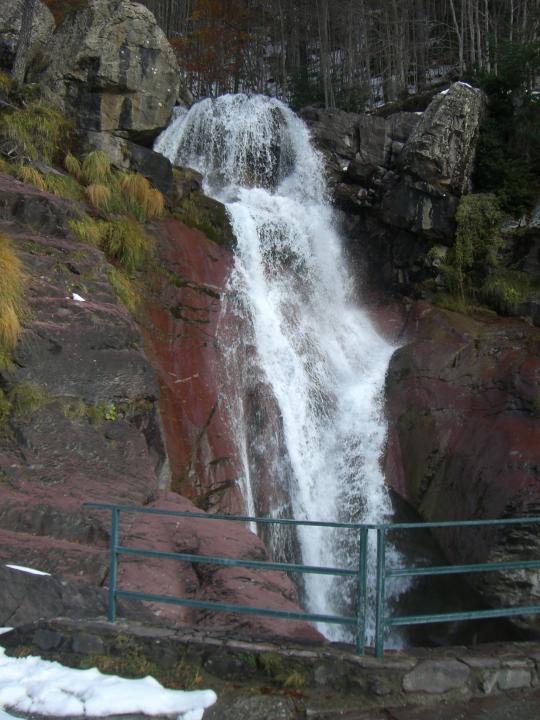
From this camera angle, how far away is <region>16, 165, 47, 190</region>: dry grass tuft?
1143cm

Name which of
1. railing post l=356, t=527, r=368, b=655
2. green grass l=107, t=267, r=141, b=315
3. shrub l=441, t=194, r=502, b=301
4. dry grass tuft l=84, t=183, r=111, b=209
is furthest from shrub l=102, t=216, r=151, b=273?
railing post l=356, t=527, r=368, b=655

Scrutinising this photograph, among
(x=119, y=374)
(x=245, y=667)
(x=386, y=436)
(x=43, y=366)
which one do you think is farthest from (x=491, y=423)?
(x=245, y=667)

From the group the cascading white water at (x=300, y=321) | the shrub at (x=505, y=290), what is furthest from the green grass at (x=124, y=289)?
the shrub at (x=505, y=290)

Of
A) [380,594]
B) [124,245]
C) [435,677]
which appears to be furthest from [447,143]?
[435,677]

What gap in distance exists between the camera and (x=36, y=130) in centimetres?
1332

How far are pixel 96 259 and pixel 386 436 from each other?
252 inches

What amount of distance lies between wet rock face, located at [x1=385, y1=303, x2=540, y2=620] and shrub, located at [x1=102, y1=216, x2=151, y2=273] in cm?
569

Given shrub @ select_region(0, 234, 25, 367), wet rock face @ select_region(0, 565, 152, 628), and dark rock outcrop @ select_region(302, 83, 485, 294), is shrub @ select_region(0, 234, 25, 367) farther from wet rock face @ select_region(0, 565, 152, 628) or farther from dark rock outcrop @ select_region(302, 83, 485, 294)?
dark rock outcrop @ select_region(302, 83, 485, 294)

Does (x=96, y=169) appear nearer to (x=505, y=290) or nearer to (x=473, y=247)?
(x=473, y=247)

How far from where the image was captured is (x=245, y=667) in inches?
168

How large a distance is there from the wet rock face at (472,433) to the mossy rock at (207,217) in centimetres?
450

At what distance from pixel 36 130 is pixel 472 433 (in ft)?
34.0

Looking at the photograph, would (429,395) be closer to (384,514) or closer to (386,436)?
(386,436)

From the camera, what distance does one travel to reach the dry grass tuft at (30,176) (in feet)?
37.5
